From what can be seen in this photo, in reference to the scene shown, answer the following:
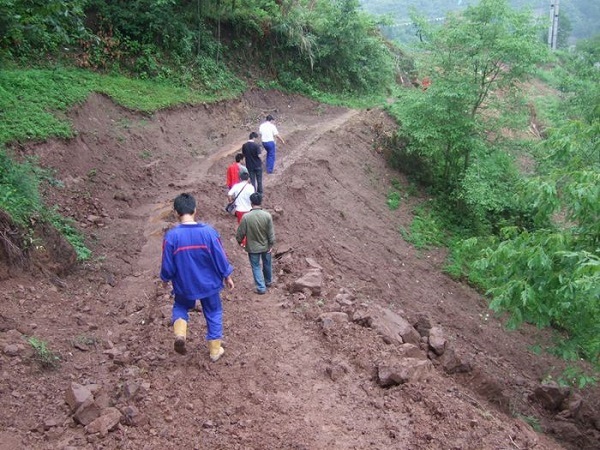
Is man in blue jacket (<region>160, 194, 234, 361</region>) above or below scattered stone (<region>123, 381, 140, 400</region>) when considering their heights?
above

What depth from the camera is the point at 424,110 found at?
1684 centimetres

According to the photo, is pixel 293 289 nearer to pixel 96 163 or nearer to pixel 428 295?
pixel 428 295

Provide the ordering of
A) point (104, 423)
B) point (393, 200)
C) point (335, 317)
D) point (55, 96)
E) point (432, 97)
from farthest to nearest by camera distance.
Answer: point (393, 200), point (432, 97), point (55, 96), point (335, 317), point (104, 423)

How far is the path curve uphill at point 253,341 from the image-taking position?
494cm

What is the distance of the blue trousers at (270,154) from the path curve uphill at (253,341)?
0.31 metres

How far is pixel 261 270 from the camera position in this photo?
7.71 metres

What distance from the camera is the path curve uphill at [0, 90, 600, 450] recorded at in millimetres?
4941

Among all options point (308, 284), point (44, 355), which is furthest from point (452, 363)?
point (44, 355)

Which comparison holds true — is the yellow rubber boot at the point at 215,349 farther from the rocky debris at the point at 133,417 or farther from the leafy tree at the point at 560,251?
the leafy tree at the point at 560,251

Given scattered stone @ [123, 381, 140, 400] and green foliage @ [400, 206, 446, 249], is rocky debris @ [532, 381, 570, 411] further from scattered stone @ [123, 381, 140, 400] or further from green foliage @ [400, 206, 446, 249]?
scattered stone @ [123, 381, 140, 400]

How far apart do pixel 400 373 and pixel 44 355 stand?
12.5ft

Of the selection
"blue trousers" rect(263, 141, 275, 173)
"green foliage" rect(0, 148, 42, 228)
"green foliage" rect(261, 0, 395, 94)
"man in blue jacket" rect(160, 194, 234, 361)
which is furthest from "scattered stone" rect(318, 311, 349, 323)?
"green foliage" rect(261, 0, 395, 94)

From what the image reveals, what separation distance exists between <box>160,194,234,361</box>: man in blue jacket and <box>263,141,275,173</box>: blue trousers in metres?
7.80

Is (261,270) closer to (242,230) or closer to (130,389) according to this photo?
(242,230)
